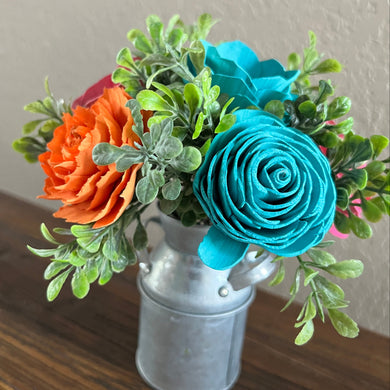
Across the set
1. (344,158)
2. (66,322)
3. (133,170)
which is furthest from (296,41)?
(66,322)

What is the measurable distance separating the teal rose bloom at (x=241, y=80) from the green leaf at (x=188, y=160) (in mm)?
83

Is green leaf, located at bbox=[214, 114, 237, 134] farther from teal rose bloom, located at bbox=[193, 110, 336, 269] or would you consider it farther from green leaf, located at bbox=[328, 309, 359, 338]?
green leaf, located at bbox=[328, 309, 359, 338]

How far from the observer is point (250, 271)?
445 mm

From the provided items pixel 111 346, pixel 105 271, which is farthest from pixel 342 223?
pixel 111 346

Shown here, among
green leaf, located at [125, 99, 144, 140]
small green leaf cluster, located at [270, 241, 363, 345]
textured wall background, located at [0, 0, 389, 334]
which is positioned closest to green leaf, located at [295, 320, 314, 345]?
small green leaf cluster, located at [270, 241, 363, 345]

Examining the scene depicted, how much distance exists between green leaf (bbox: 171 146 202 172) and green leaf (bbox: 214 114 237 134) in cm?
3

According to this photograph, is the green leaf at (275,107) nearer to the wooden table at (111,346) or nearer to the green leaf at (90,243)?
the green leaf at (90,243)

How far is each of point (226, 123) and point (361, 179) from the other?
0.13m

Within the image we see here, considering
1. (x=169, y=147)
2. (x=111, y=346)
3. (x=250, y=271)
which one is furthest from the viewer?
(x=111, y=346)

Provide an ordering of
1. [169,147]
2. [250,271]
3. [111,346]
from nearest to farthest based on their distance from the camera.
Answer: [169,147] < [250,271] < [111,346]

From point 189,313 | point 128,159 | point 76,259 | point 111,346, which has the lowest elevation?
point 111,346

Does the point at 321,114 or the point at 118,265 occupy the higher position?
the point at 321,114

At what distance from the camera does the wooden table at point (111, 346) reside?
0.53 m

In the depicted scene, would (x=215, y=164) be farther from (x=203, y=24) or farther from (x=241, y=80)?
(x=203, y=24)
